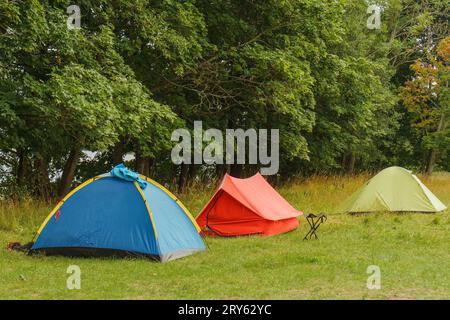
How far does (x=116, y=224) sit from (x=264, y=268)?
259cm

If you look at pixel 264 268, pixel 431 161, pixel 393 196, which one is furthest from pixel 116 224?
pixel 431 161

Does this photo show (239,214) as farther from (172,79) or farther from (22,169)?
(22,169)

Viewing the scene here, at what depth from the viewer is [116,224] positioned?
970 centimetres

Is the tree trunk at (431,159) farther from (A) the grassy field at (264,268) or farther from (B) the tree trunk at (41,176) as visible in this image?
(B) the tree trunk at (41,176)

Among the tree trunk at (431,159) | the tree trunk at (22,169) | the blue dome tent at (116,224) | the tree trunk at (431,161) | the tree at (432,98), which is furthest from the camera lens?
the tree trunk at (431,161)

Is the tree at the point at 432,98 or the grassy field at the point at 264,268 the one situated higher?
the tree at the point at 432,98

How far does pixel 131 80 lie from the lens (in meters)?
14.3

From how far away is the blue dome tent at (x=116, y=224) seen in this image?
31.4 feet

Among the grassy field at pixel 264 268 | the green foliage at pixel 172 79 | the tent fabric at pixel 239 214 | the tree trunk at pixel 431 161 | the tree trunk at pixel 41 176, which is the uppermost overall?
the green foliage at pixel 172 79

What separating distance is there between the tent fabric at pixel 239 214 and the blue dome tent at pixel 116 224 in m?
2.09

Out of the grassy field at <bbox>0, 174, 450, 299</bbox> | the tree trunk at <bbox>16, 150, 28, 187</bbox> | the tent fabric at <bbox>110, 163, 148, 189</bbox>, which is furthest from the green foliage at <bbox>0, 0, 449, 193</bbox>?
the grassy field at <bbox>0, 174, 450, 299</bbox>

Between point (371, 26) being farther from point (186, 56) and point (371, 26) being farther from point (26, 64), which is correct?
point (26, 64)

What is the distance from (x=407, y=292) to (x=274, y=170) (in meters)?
17.4

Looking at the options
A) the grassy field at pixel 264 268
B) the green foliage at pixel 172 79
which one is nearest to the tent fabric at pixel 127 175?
the grassy field at pixel 264 268
